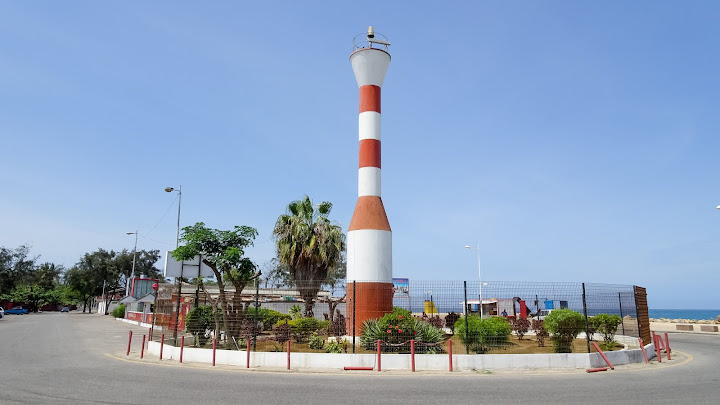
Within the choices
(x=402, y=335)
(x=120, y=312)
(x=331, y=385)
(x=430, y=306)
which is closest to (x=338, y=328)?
(x=430, y=306)

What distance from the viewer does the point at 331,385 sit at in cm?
1234

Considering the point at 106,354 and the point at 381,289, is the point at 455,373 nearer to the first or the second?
the point at 381,289

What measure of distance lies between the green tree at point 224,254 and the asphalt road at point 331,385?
12.1 ft

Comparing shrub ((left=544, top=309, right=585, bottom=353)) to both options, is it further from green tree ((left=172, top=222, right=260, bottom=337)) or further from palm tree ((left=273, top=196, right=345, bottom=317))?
palm tree ((left=273, top=196, right=345, bottom=317))

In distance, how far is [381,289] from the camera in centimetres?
2125

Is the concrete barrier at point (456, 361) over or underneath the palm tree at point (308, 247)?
underneath

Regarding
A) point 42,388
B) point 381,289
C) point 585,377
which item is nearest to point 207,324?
point 381,289

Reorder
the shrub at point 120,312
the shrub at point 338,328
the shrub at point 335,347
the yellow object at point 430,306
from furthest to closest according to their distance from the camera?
the shrub at point 120,312, the shrub at point 338,328, the yellow object at point 430,306, the shrub at point 335,347

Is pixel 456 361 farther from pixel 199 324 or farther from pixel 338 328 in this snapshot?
pixel 199 324

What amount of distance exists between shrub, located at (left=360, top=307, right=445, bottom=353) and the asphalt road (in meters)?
1.99

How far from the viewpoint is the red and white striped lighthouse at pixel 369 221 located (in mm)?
21203

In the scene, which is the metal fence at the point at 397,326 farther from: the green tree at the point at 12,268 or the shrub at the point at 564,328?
the green tree at the point at 12,268

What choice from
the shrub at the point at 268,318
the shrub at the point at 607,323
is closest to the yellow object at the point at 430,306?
the shrub at the point at 607,323

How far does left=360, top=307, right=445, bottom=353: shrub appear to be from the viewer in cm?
1667
